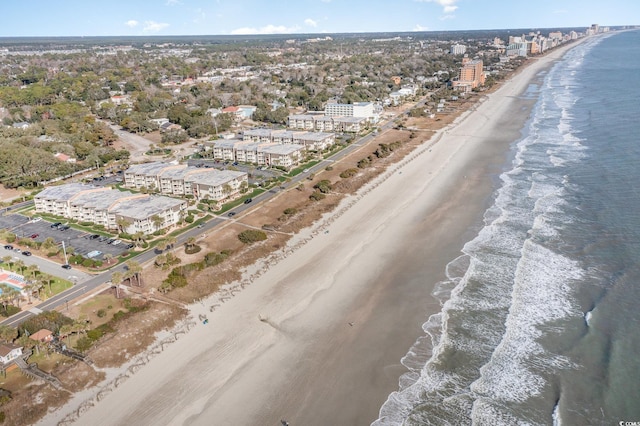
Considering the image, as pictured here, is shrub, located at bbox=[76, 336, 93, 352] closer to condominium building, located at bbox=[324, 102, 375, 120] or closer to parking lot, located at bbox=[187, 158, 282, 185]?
parking lot, located at bbox=[187, 158, 282, 185]

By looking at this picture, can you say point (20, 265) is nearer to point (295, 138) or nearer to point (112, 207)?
point (112, 207)

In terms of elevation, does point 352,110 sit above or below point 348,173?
above

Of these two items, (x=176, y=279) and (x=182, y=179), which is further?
(x=182, y=179)

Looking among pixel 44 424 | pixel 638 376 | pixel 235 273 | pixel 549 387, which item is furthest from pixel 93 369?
pixel 638 376

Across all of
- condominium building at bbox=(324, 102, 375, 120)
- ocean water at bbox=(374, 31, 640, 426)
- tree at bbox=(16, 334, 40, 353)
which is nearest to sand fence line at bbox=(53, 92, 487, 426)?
tree at bbox=(16, 334, 40, 353)

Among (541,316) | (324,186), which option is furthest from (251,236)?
(541,316)

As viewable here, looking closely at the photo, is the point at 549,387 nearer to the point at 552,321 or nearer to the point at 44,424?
the point at 552,321

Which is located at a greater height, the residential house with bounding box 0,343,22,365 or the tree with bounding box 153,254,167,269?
the tree with bounding box 153,254,167,269
